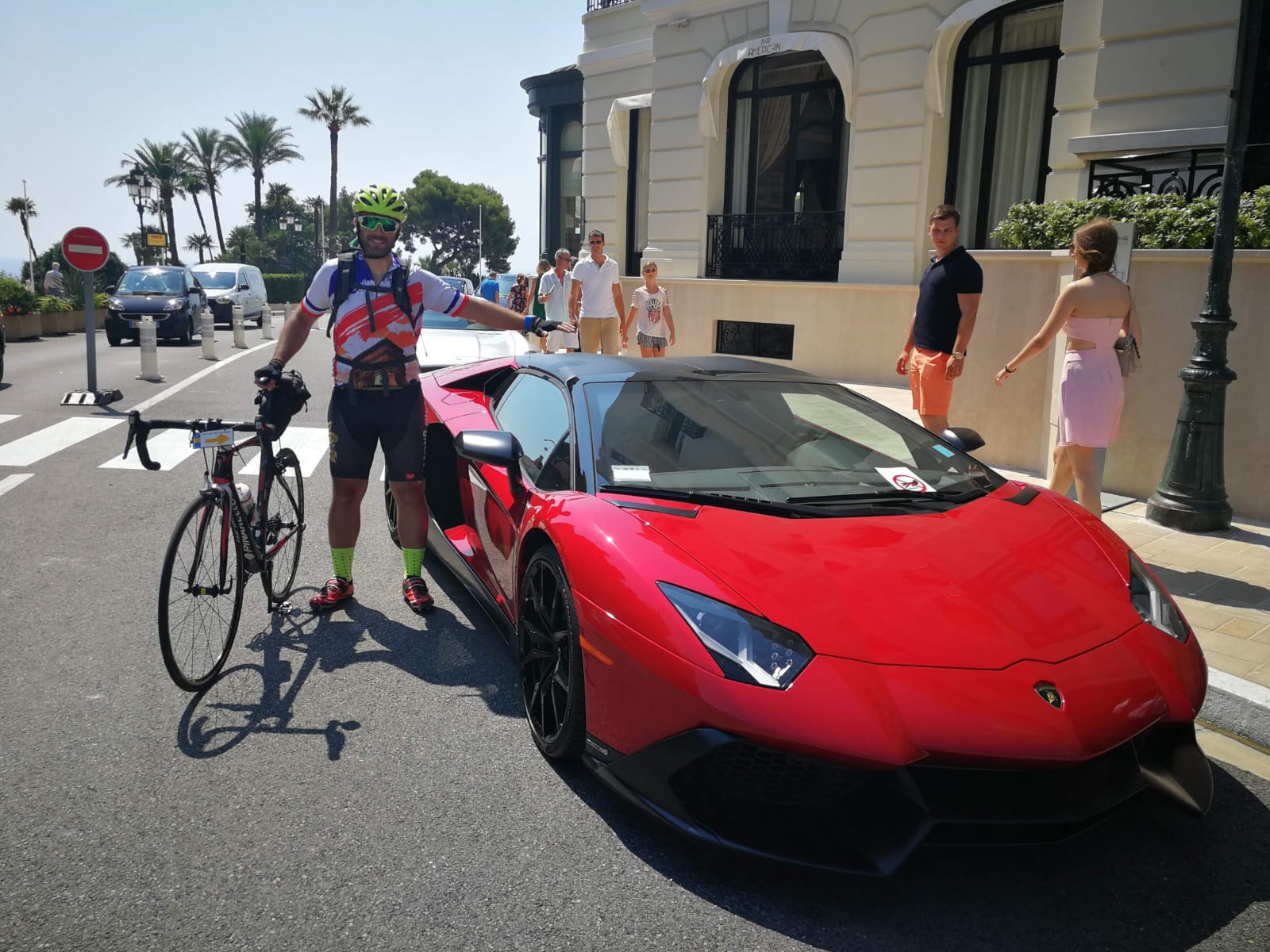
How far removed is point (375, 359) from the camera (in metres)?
4.74

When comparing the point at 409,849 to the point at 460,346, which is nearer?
the point at 409,849

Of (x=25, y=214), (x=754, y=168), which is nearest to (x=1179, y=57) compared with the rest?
(x=754, y=168)

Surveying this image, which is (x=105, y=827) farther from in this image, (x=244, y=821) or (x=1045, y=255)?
(x=1045, y=255)

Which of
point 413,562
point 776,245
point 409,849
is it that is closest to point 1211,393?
point 413,562

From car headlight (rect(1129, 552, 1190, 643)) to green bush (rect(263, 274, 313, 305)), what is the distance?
60.5 metres

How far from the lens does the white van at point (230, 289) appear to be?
2759 cm

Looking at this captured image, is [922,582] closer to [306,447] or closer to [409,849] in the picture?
[409,849]

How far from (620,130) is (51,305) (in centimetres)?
1591

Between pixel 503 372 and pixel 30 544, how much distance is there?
3.23m

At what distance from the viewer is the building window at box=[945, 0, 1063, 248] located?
40.8 feet

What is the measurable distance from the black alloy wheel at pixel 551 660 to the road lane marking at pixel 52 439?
22.4ft

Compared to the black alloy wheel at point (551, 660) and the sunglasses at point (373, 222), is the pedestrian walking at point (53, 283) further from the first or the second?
the black alloy wheel at point (551, 660)

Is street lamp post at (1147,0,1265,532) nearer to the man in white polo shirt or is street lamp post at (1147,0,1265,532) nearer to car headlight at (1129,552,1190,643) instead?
car headlight at (1129,552,1190,643)

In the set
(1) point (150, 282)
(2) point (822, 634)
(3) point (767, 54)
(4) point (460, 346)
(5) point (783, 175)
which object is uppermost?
(3) point (767, 54)
